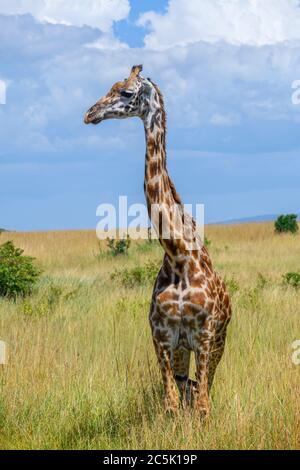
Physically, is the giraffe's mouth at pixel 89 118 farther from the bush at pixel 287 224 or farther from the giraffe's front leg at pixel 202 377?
the bush at pixel 287 224

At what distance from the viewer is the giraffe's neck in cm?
541

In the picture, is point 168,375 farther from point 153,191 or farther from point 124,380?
point 124,380

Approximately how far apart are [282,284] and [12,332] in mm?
6956

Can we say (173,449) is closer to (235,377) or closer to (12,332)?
(235,377)

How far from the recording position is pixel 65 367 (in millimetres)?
7758

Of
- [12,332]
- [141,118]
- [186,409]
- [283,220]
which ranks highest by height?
[283,220]

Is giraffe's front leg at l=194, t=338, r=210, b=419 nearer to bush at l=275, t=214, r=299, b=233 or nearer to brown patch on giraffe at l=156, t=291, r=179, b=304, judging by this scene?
brown patch on giraffe at l=156, t=291, r=179, b=304

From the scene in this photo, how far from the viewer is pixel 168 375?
18.2 feet

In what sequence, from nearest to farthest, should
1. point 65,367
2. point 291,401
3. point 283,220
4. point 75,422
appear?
point 291,401
point 75,422
point 65,367
point 283,220

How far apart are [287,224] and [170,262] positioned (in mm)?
27541

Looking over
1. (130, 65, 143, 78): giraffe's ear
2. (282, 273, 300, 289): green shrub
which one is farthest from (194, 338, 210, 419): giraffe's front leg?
(282, 273, 300, 289): green shrub

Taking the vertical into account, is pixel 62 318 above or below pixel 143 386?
above

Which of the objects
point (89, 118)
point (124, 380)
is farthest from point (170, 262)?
point (124, 380)

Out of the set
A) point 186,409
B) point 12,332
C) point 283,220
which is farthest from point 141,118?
point 283,220
